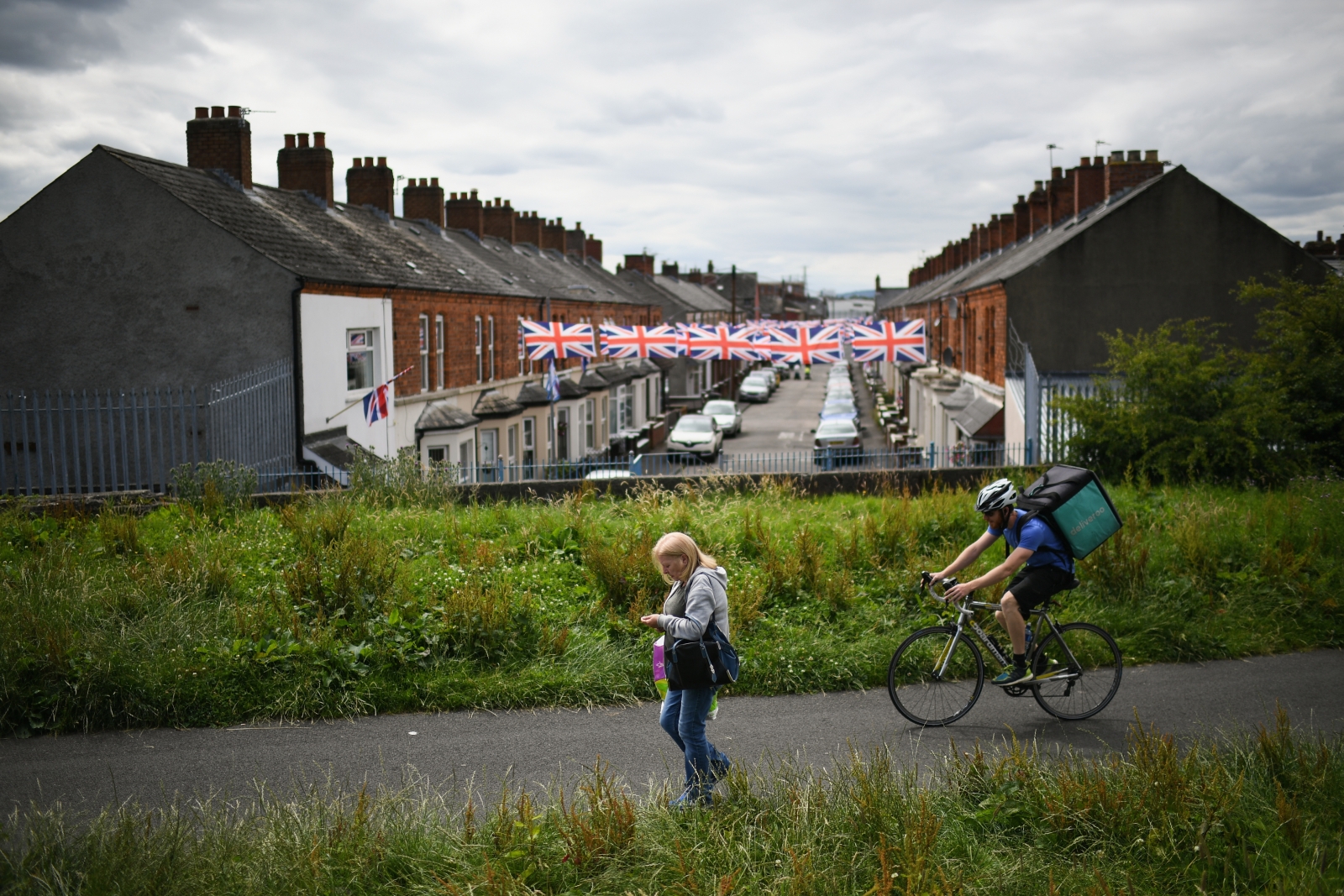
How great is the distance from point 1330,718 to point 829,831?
4.08 meters

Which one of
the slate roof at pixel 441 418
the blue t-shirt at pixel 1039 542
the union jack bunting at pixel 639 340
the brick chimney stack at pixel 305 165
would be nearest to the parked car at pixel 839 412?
the union jack bunting at pixel 639 340

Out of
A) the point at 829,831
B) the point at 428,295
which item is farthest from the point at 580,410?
the point at 829,831

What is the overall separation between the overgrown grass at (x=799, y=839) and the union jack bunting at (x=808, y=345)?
20.2m

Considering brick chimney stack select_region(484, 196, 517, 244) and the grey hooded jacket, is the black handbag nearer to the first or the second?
the grey hooded jacket

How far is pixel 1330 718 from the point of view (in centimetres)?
634

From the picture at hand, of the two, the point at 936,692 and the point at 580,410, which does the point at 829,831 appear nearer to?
the point at 936,692

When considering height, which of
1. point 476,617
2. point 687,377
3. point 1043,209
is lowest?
point 476,617

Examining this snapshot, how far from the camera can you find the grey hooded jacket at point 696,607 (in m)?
4.90

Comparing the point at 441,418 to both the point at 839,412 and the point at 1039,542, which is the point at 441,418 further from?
the point at 839,412

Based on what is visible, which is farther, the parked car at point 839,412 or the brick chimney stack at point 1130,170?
the parked car at point 839,412

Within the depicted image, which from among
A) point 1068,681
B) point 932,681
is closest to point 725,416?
point 932,681

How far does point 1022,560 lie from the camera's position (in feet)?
20.0

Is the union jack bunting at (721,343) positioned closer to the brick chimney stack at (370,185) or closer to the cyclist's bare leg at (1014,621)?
the brick chimney stack at (370,185)

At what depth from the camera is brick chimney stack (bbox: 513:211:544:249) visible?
1943 inches
